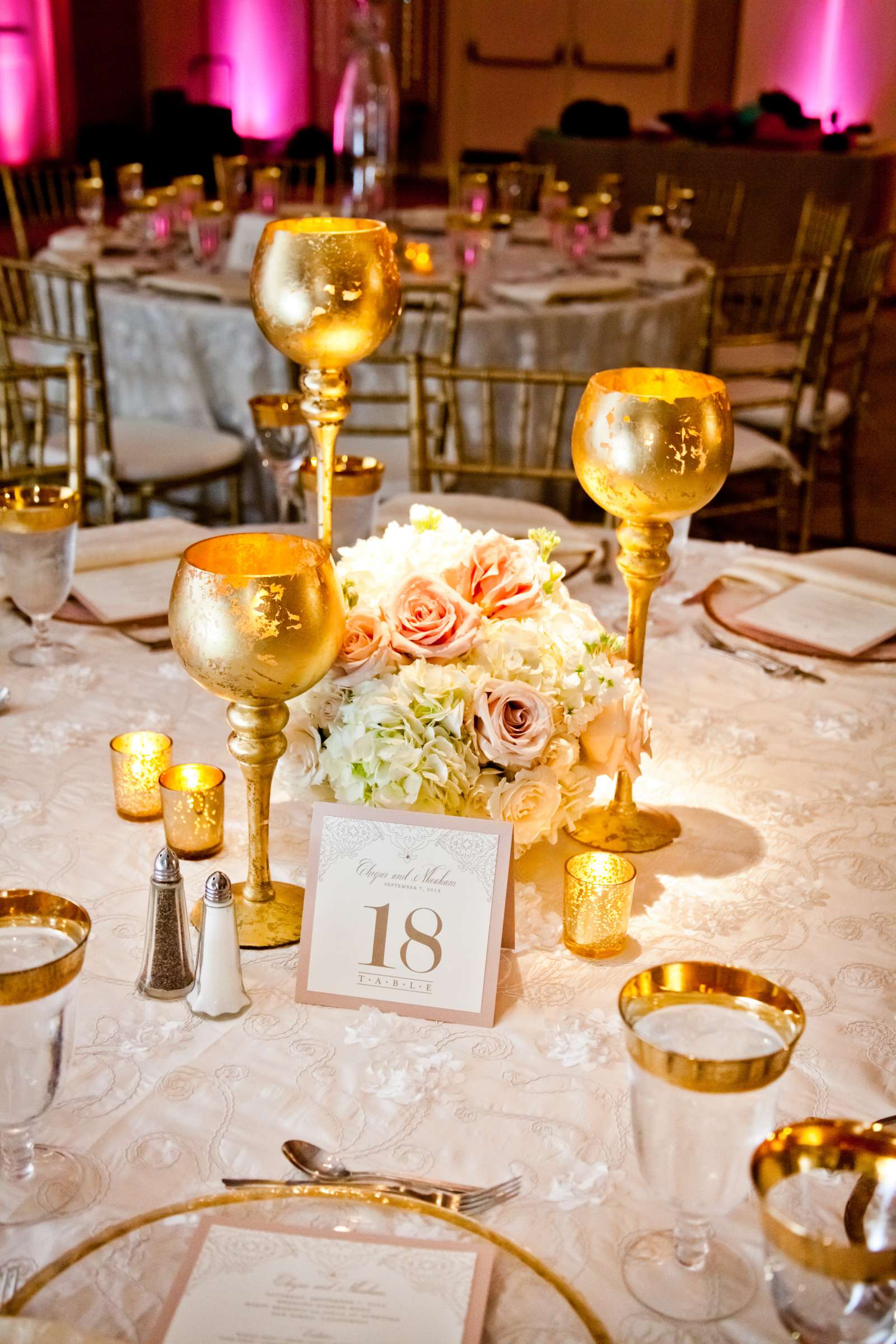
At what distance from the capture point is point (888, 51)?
9.34 metres

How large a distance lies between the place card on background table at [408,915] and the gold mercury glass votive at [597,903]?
64mm

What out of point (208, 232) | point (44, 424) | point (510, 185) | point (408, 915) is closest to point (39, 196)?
point (208, 232)

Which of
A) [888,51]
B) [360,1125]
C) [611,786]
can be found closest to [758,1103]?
[360,1125]

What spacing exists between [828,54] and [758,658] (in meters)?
9.37

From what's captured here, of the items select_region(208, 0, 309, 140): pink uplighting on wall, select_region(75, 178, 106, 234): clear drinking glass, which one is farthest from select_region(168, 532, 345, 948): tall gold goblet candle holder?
select_region(208, 0, 309, 140): pink uplighting on wall

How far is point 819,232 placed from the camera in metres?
5.30

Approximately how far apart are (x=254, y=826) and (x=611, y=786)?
0.38 metres

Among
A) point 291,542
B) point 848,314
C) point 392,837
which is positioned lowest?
point 848,314

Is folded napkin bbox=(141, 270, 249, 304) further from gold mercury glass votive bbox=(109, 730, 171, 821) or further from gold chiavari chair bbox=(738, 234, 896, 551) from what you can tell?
gold mercury glass votive bbox=(109, 730, 171, 821)

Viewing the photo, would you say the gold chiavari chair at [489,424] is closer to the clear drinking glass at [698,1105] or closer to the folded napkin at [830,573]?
the folded napkin at [830,573]

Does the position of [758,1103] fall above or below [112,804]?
above

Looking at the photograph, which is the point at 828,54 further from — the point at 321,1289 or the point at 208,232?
the point at 321,1289

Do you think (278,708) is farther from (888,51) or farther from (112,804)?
(888,51)

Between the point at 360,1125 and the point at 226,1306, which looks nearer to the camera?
the point at 226,1306
